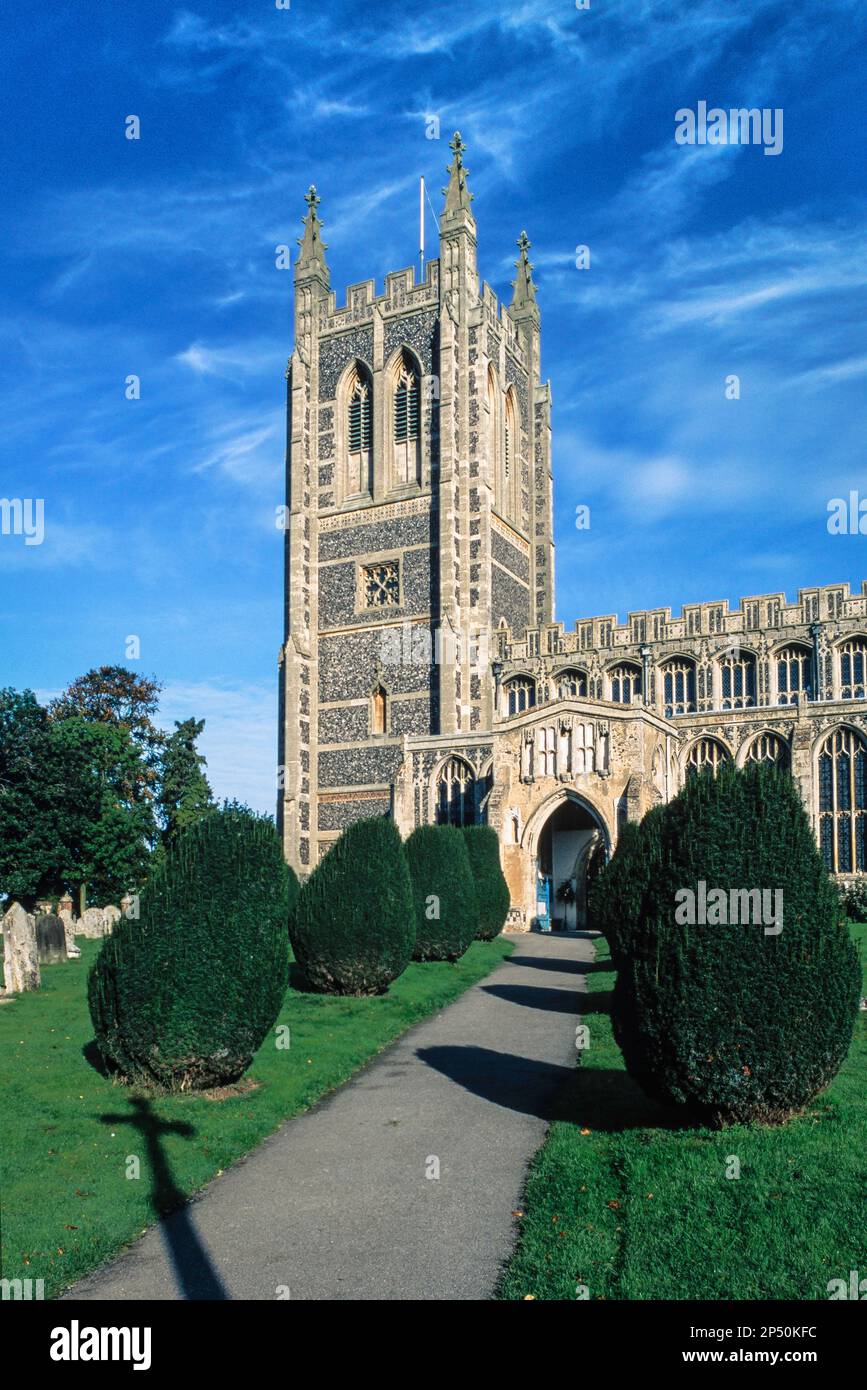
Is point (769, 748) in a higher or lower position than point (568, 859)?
higher

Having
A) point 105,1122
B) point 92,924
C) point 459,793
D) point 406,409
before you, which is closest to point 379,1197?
point 105,1122

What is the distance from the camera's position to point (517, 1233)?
7.49 metres

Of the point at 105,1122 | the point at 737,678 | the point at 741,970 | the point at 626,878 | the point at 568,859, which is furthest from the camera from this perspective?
the point at 737,678

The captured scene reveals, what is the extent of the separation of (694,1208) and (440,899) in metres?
15.3

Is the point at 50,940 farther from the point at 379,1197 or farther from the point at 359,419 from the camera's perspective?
the point at 359,419

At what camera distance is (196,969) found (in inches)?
454

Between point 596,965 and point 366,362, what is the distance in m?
33.3

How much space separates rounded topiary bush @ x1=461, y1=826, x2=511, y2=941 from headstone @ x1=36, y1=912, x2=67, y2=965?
10118 millimetres

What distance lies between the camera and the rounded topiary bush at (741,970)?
9.09 meters

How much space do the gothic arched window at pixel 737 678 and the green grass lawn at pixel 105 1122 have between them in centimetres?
2615

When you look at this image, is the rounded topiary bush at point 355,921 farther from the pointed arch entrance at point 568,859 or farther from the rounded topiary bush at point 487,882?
the pointed arch entrance at point 568,859

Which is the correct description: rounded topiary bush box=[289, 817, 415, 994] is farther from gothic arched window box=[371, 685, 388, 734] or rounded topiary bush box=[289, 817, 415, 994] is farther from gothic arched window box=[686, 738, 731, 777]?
gothic arched window box=[371, 685, 388, 734]
